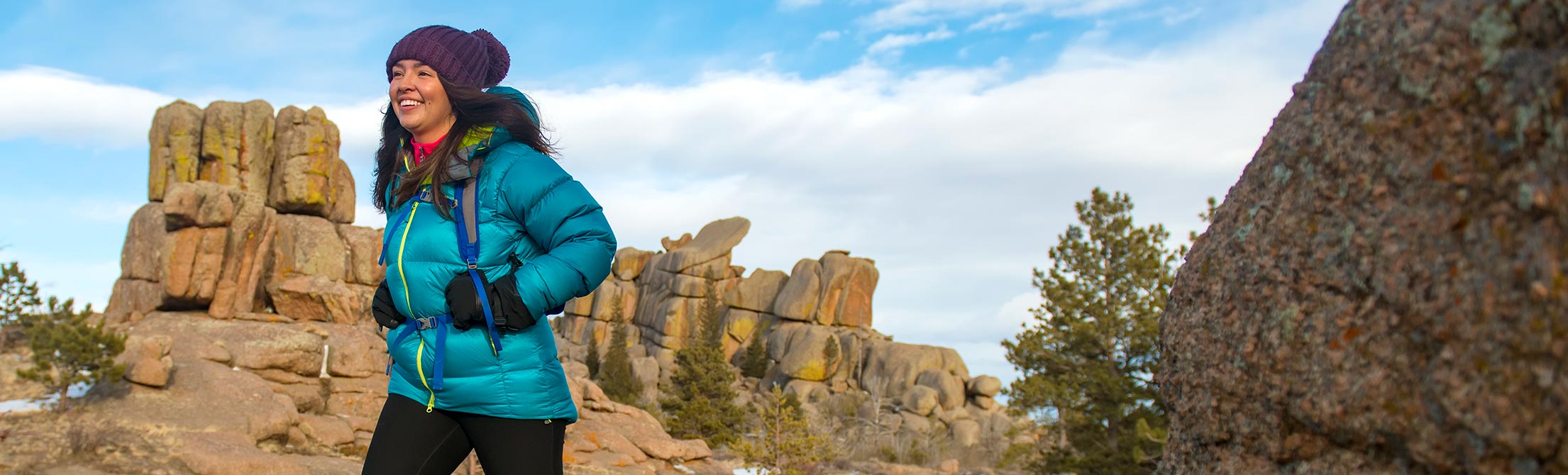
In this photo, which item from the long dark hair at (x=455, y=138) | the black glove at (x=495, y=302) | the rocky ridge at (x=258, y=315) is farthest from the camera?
the rocky ridge at (x=258, y=315)

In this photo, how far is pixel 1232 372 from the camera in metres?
1.99

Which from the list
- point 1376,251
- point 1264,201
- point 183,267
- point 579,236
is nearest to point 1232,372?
point 1264,201

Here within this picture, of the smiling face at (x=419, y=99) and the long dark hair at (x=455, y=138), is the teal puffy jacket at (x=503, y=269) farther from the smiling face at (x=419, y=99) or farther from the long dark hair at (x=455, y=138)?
the smiling face at (x=419, y=99)

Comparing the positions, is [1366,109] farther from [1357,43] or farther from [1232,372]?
[1232,372]

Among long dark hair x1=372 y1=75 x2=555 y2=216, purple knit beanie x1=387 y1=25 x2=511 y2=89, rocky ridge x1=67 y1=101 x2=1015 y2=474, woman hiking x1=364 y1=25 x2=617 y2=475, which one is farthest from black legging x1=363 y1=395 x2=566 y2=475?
rocky ridge x1=67 y1=101 x2=1015 y2=474

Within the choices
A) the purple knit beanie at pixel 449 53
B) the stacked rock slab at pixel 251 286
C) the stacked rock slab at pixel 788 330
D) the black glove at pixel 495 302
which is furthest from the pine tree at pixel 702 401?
the black glove at pixel 495 302

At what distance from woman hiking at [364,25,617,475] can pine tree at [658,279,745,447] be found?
23856 millimetres

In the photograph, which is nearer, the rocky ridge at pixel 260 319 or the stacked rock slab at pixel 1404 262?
the stacked rock slab at pixel 1404 262

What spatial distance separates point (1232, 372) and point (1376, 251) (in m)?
0.47

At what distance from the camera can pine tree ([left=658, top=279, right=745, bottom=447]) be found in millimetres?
27328

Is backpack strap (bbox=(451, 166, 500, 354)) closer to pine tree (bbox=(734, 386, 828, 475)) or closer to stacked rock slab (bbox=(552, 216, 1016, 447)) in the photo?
pine tree (bbox=(734, 386, 828, 475))

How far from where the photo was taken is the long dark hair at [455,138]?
300 cm

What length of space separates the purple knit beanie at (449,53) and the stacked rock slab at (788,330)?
36.6 meters

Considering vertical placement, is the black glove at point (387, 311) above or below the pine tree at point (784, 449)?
above
